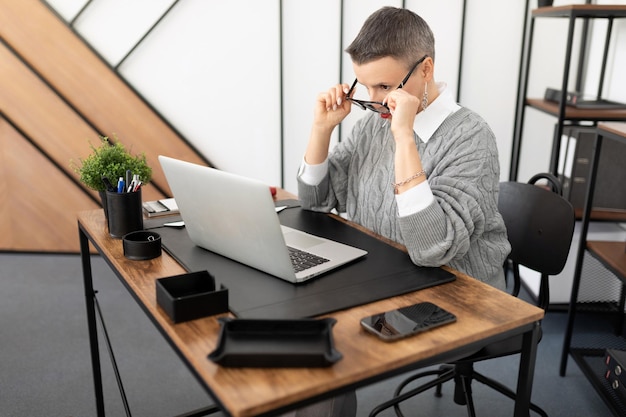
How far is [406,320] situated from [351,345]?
12 cm

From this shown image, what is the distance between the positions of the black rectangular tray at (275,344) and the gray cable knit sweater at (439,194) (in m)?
0.40

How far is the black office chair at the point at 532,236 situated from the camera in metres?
1.52

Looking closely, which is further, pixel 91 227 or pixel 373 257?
pixel 91 227

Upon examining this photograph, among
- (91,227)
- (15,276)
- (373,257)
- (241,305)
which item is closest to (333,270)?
(373,257)

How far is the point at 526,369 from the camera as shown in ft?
3.50

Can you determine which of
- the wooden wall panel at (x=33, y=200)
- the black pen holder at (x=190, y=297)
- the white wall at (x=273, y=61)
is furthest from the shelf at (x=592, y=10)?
the wooden wall panel at (x=33, y=200)

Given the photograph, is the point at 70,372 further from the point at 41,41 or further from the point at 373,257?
the point at 41,41

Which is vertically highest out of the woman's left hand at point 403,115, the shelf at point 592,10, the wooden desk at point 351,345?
the shelf at point 592,10

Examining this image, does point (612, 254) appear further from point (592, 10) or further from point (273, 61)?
point (273, 61)

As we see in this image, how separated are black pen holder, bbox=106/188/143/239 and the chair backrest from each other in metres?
1.04

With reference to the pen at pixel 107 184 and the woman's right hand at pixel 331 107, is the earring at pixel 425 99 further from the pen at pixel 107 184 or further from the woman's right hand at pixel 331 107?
the pen at pixel 107 184

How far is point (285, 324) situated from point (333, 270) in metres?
0.32

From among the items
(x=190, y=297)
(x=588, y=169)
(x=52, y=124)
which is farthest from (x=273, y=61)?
(x=190, y=297)

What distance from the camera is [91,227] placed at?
1518 mm
